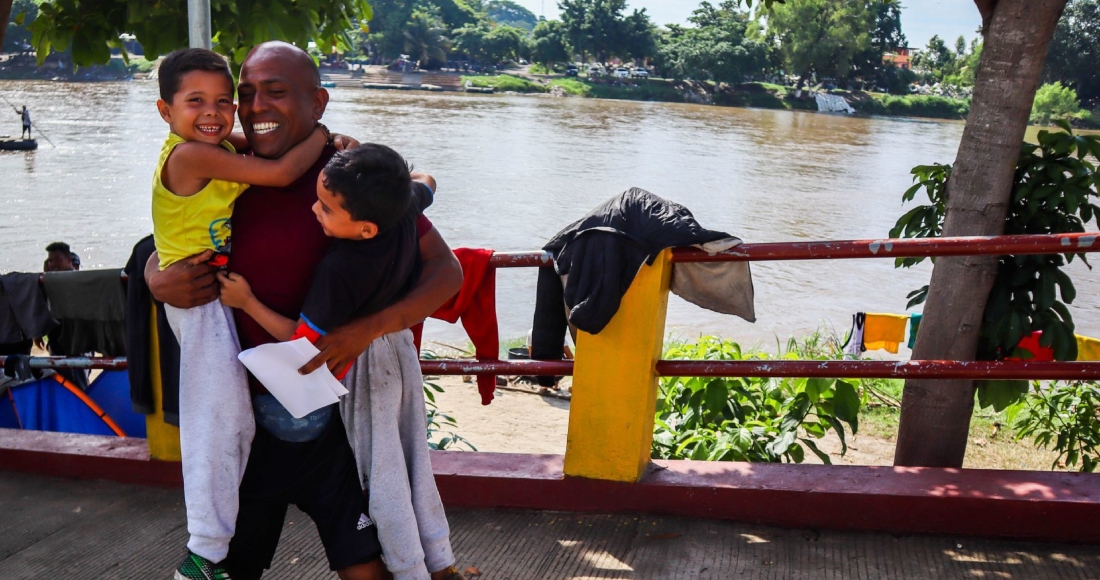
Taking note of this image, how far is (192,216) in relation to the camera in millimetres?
2238

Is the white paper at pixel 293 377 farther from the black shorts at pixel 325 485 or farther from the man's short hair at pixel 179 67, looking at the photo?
the man's short hair at pixel 179 67

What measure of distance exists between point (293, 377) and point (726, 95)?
2967 inches

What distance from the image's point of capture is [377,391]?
2.30 metres

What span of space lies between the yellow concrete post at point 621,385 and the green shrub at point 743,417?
0.87m

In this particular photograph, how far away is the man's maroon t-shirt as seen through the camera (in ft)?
7.31

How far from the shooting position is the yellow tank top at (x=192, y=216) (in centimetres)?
222

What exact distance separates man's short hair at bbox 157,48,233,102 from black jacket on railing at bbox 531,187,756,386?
1336mm

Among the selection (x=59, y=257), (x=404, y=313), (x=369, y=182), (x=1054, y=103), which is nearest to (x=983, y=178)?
(x=404, y=313)

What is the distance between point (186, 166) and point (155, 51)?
154 inches

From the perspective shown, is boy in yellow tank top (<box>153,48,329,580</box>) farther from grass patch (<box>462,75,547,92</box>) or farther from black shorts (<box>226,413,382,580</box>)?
grass patch (<box>462,75,547,92</box>)

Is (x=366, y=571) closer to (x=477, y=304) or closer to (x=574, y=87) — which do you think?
(x=477, y=304)

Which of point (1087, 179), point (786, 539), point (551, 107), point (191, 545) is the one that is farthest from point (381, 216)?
point (551, 107)

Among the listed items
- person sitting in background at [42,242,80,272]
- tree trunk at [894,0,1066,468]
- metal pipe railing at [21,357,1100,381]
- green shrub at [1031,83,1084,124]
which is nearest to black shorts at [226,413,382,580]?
metal pipe railing at [21,357,1100,381]

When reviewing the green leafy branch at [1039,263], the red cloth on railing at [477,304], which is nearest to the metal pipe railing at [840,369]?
the red cloth on railing at [477,304]
